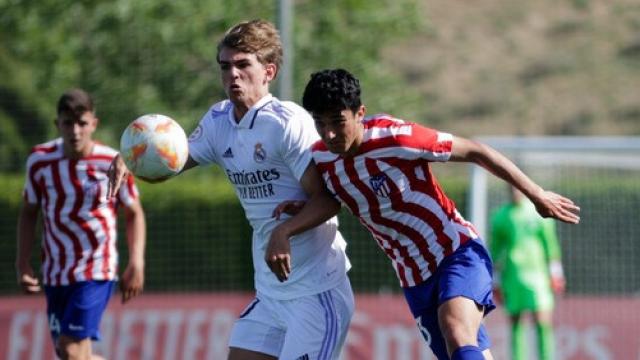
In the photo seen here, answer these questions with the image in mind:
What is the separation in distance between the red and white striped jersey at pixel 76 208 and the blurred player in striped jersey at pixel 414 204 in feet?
7.46

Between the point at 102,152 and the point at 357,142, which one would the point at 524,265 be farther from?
the point at 357,142

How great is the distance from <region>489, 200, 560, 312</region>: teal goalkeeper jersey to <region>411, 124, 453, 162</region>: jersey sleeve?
Result: 5.54 m

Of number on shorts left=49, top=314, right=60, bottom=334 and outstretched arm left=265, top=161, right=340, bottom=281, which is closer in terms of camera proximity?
outstretched arm left=265, top=161, right=340, bottom=281

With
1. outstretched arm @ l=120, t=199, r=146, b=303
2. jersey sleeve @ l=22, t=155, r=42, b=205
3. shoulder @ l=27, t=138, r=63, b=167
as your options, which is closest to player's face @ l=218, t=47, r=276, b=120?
outstretched arm @ l=120, t=199, r=146, b=303

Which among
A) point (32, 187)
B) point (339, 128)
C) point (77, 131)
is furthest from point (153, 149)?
point (32, 187)

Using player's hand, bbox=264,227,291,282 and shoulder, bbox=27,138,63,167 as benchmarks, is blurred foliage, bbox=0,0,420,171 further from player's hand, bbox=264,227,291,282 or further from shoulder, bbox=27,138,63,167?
player's hand, bbox=264,227,291,282

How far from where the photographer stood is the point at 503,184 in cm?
1254

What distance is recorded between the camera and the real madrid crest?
18.8 ft

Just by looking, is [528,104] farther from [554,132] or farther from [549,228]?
[549,228]

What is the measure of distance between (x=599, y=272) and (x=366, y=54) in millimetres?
3075

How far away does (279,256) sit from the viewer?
212 inches

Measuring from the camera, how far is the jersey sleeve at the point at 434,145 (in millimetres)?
5551

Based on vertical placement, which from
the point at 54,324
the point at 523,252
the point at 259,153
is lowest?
the point at 54,324

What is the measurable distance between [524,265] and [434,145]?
5855mm
